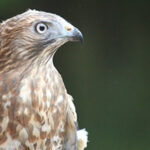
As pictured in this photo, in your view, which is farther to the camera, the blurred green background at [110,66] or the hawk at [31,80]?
the blurred green background at [110,66]

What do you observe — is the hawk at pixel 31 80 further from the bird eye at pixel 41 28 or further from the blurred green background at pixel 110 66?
the blurred green background at pixel 110 66

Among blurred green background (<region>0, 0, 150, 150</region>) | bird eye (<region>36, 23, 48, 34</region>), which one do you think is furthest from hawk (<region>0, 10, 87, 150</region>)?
blurred green background (<region>0, 0, 150, 150</region>)

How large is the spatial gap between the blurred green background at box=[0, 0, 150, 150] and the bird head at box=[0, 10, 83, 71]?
11.1 ft

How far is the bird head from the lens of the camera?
2938mm

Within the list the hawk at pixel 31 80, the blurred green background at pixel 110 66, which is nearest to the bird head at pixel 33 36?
the hawk at pixel 31 80

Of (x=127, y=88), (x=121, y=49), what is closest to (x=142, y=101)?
(x=127, y=88)

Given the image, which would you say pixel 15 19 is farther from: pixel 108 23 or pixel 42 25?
pixel 108 23

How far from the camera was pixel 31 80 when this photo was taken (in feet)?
9.93

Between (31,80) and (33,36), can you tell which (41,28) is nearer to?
(33,36)

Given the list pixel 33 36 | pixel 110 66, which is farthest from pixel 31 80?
pixel 110 66

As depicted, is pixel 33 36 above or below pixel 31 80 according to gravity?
above

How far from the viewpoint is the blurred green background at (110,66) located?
6.43 meters

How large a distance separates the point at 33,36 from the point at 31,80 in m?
0.25

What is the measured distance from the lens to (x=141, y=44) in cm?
663
